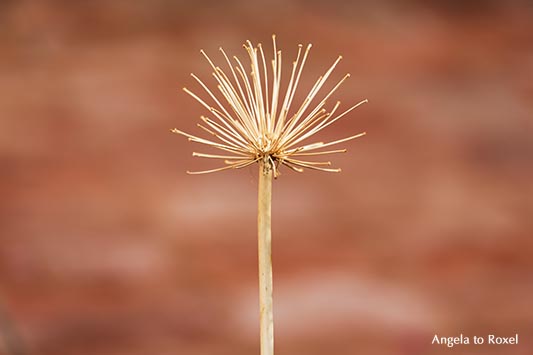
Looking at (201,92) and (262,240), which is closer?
(262,240)

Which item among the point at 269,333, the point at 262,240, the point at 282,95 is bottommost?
the point at 269,333

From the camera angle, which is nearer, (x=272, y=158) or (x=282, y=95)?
(x=272, y=158)

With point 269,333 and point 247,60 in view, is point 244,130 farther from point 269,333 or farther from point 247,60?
point 247,60

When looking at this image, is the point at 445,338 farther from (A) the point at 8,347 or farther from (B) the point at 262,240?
(A) the point at 8,347

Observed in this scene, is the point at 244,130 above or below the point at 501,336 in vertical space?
above

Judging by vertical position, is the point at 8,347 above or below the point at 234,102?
below

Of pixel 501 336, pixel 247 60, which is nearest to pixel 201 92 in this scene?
pixel 247 60

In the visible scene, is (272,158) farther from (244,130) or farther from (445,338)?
(445,338)

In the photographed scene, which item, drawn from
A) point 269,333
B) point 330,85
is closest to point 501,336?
point 330,85
